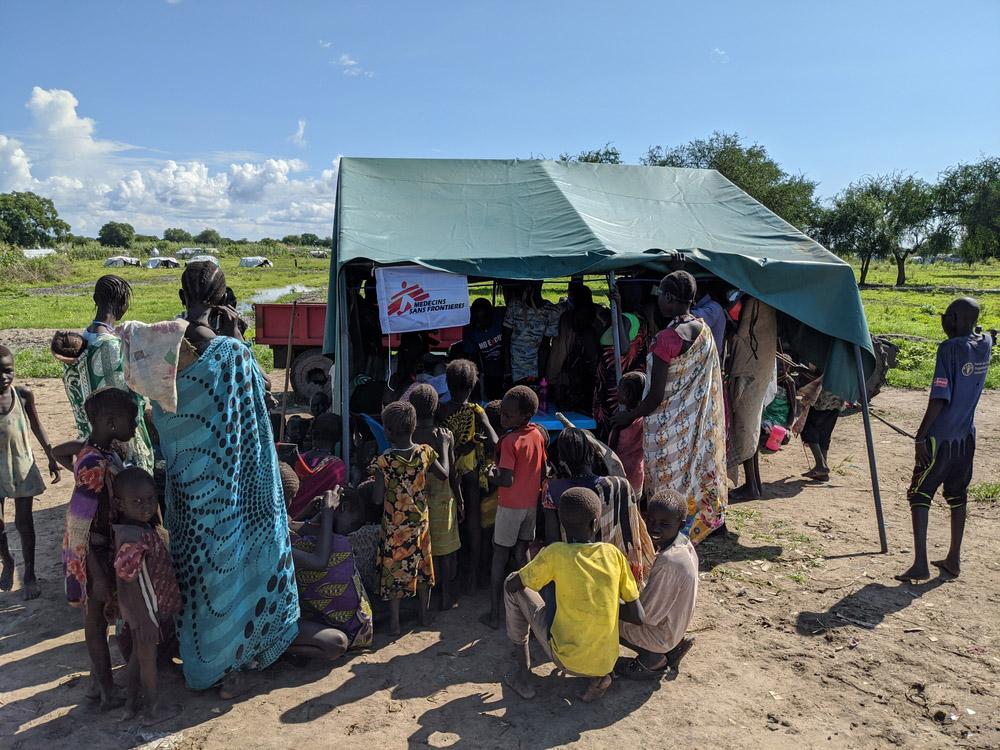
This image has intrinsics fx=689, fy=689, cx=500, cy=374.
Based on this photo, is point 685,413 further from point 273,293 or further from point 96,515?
point 273,293

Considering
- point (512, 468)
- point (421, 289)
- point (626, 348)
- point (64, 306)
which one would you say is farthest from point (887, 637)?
point (64, 306)

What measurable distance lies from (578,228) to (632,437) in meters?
1.96

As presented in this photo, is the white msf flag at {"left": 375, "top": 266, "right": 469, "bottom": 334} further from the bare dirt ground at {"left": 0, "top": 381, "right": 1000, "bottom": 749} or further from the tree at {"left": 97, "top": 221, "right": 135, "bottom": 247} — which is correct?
the tree at {"left": 97, "top": 221, "right": 135, "bottom": 247}

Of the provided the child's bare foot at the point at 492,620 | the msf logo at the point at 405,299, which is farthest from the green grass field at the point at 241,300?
the child's bare foot at the point at 492,620

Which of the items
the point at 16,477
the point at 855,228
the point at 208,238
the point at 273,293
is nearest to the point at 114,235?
the point at 208,238

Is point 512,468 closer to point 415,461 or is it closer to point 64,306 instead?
point 415,461

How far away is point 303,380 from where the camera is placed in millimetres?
10383

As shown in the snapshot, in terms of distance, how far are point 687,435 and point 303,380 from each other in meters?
7.00

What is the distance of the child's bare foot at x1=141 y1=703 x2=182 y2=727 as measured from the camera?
325 centimetres

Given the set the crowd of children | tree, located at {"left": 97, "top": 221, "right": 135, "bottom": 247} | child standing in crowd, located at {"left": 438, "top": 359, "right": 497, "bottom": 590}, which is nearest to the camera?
the crowd of children

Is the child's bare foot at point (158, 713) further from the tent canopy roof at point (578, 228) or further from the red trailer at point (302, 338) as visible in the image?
the red trailer at point (302, 338)

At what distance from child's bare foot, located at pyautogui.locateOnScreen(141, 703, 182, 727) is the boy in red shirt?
1.74m

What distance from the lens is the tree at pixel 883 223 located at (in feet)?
137

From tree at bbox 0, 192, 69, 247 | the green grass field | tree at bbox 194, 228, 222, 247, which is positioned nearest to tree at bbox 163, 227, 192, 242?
tree at bbox 194, 228, 222, 247
